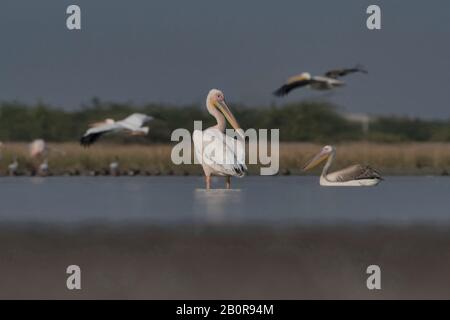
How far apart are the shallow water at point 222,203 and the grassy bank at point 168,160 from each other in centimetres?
305

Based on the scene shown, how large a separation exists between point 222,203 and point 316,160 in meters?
6.72

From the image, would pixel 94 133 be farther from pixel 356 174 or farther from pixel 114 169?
pixel 356 174

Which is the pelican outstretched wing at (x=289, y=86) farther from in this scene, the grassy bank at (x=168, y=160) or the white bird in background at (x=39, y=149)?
the white bird in background at (x=39, y=149)

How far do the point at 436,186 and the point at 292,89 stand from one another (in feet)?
10.9

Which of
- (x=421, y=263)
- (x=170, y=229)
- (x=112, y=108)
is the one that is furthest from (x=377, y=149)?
(x=421, y=263)

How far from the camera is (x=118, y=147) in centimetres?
2498

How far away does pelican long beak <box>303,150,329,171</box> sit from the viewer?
63.0ft

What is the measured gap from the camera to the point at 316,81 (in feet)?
60.5

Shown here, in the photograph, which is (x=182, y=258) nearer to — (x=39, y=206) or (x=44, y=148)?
(x=39, y=206)

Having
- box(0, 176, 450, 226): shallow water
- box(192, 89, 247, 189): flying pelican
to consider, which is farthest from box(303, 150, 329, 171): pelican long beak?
box(192, 89, 247, 189): flying pelican

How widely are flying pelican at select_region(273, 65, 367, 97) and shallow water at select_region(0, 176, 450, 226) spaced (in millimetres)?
1696

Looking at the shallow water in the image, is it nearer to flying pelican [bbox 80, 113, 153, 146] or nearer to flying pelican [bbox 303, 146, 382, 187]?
flying pelican [bbox 303, 146, 382, 187]

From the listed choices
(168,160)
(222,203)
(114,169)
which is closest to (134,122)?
(114,169)

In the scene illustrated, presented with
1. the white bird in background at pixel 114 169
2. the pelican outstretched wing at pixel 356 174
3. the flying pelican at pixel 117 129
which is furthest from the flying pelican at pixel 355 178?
the white bird in background at pixel 114 169
